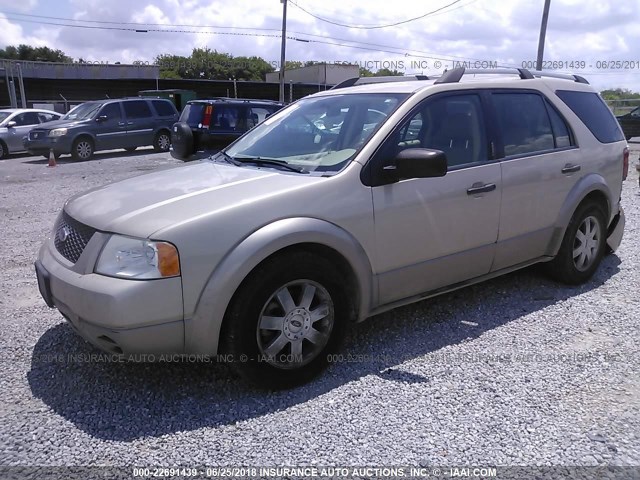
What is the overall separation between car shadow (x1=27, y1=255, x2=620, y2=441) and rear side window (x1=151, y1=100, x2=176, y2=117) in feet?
51.6

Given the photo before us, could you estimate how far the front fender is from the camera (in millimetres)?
2973

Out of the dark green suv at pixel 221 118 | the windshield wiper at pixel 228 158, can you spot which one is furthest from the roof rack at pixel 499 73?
the dark green suv at pixel 221 118

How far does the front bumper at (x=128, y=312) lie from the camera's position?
284 cm

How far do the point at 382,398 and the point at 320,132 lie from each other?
190 cm

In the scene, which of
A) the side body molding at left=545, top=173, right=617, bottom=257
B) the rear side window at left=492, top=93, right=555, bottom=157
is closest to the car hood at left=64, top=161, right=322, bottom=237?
the rear side window at left=492, top=93, right=555, bottom=157

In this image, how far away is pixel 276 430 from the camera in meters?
2.94

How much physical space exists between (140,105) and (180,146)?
46.4 feet

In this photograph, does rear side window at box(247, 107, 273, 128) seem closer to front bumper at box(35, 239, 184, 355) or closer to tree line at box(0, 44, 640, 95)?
front bumper at box(35, 239, 184, 355)

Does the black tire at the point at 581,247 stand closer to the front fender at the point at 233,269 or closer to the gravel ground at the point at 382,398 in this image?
the gravel ground at the point at 382,398

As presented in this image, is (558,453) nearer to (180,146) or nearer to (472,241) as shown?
(472,241)

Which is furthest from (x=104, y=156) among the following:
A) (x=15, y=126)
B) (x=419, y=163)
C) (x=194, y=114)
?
(x=419, y=163)

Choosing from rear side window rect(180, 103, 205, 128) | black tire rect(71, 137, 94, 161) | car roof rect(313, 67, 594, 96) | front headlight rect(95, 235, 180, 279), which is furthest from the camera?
black tire rect(71, 137, 94, 161)

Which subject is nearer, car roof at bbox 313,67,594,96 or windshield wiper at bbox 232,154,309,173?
→ windshield wiper at bbox 232,154,309,173

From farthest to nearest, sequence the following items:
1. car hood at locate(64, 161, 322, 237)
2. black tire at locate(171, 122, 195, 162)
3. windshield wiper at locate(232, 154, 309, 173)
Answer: black tire at locate(171, 122, 195, 162)
windshield wiper at locate(232, 154, 309, 173)
car hood at locate(64, 161, 322, 237)
